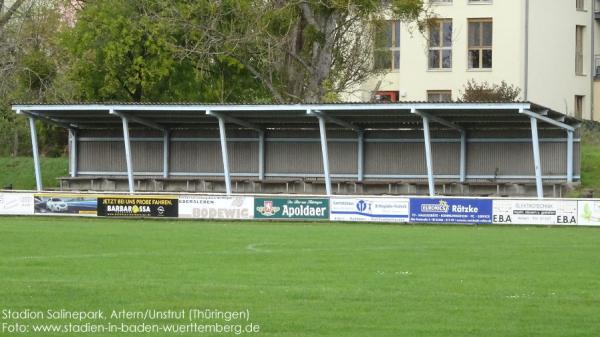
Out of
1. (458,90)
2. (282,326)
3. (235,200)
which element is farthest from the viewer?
(458,90)

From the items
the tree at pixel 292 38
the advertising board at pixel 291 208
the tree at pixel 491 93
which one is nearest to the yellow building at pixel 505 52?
the tree at pixel 491 93

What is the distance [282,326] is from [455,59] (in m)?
53.1

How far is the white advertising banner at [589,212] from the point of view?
122 feet

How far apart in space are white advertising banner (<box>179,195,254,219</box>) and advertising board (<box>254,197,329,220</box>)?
348mm

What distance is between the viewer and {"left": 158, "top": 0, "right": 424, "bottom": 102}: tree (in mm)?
51312

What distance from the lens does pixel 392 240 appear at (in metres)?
30.8

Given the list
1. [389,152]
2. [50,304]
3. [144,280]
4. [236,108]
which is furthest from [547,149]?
[50,304]

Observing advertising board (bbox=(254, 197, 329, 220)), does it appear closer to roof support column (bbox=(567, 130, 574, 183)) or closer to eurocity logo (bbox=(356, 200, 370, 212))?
eurocity logo (bbox=(356, 200, 370, 212))

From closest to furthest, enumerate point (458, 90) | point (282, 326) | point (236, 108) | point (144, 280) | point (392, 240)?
point (282, 326), point (144, 280), point (392, 240), point (236, 108), point (458, 90)

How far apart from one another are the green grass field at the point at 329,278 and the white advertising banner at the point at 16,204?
9200 millimetres

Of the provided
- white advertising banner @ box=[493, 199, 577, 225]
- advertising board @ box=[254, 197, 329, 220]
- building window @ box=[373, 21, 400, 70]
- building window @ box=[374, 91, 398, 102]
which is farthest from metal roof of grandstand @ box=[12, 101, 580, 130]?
building window @ box=[374, 91, 398, 102]

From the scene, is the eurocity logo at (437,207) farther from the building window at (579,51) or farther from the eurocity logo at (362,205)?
the building window at (579,51)

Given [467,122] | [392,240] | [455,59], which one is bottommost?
[392,240]

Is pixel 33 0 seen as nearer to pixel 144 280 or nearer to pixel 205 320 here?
pixel 144 280
